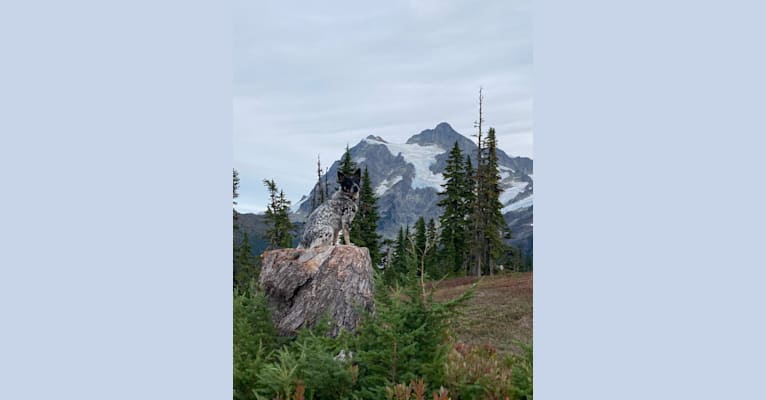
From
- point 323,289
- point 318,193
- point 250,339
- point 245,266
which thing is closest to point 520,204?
point 318,193

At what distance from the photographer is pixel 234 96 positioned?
5.25m

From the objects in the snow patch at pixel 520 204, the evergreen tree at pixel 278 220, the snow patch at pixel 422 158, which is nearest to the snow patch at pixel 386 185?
the snow patch at pixel 422 158

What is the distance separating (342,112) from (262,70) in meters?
0.78

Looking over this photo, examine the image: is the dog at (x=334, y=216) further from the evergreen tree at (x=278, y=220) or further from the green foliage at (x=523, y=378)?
the green foliage at (x=523, y=378)

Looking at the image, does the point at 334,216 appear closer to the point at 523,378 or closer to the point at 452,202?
the point at 452,202

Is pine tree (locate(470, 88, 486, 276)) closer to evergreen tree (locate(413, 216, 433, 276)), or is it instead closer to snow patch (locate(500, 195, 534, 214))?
snow patch (locate(500, 195, 534, 214))

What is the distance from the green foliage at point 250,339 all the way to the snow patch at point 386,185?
1625 mm

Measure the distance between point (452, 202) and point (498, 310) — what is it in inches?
104

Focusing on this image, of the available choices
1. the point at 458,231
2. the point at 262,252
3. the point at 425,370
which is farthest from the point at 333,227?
the point at 425,370

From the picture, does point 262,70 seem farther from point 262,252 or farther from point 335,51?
point 262,252

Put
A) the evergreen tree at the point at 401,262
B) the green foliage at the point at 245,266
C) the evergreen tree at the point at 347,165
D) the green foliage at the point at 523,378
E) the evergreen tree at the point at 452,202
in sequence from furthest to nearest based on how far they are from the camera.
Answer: the green foliage at the point at 245,266 < the evergreen tree at the point at 347,165 < the evergreen tree at the point at 452,202 < the evergreen tree at the point at 401,262 < the green foliage at the point at 523,378

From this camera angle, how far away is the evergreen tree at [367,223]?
5.82 meters

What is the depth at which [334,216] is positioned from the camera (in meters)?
6.28

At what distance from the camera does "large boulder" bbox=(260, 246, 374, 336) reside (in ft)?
20.9
